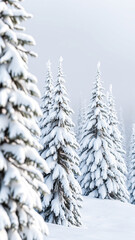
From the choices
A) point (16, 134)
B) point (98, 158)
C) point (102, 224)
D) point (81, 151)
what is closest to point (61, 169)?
point (102, 224)

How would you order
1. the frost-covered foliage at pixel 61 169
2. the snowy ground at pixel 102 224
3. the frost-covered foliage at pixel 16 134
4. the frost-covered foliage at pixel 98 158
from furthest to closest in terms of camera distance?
the frost-covered foliage at pixel 98 158 → the frost-covered foliage at pixel 61 169 → the snowy ground at pixel 102 224 → the frost-covered foliage at pixel 16 134

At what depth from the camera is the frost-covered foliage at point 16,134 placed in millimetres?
7855

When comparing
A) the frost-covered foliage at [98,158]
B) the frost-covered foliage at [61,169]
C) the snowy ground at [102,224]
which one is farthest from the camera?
the frost-covered foliage at [98,158]

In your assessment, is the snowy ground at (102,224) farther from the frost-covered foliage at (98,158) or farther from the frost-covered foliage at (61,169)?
the frost-covered foliage at (98,158)

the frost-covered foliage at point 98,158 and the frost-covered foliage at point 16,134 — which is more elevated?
the frost-covered foliage at point 98,158

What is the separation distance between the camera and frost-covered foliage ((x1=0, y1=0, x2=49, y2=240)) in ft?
25.8

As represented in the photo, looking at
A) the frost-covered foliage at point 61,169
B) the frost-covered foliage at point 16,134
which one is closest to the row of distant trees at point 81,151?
the frost-covered foliage at point 61,169

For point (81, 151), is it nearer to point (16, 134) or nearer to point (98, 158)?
point (98, 158)

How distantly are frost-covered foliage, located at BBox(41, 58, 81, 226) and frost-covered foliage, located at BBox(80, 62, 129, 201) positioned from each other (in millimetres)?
7213

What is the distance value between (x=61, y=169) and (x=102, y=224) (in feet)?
16.2

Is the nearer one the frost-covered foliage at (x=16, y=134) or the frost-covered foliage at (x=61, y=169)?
the frost-covered foliage at (x=16, y=134)

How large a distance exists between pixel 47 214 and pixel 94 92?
13.3 metres

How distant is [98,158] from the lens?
29.1 m

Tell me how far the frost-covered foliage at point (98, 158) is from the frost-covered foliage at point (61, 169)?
23.7 ft
